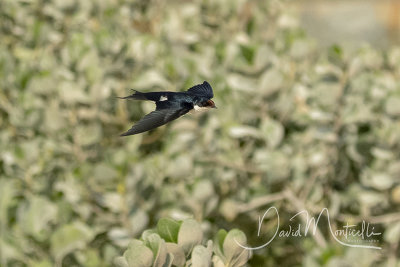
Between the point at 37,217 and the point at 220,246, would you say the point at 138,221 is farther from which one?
the point at 220,246

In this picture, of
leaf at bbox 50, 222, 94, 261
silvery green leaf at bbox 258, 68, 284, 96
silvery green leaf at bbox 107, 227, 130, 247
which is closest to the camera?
leaf at bbox 50, 222, 94, 261

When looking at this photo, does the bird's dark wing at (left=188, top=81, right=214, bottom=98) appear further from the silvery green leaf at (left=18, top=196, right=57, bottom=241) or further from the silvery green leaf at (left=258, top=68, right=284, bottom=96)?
the silvery green leaf at (left=258, top=68, right=284, bottom=96)

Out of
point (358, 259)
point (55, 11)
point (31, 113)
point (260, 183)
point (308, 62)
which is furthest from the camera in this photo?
point (308, 62)

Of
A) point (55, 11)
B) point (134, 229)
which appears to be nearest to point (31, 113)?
point (134, 229)

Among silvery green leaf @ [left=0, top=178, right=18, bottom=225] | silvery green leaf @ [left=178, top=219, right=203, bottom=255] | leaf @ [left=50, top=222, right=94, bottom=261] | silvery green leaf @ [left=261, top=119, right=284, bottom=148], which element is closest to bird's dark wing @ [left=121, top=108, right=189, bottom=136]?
silvery green leaf @ [left=178, top=219, right=203, bottom=255]

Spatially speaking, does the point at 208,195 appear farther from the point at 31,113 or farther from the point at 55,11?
the point at 55,11

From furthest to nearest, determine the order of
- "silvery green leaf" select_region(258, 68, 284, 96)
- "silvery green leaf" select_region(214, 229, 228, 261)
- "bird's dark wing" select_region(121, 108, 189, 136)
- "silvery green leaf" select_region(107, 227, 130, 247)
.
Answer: "silvery green leaf" select_region(258, 68, 284, 96), "silvery green leaf" select_region(107, 227, 130, 247), "silvery green leaf" select_region(214, 229, 228, 261), "bird's dark wing" select_region(121, 108, 189, 136)

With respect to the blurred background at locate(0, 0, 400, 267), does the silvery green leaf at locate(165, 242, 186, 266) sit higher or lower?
higher
